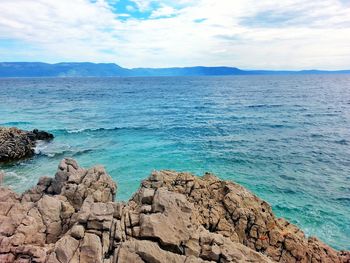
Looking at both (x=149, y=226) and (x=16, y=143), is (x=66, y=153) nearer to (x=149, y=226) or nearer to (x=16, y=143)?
(x=16, y=143)

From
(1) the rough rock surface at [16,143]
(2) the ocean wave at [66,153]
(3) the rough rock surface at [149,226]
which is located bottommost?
(2) the ocean wave at [66,153]

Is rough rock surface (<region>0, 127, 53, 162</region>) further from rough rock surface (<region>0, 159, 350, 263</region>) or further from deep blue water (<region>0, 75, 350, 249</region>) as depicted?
rough rock surface (<region>0, 159, 350, 263</region>)

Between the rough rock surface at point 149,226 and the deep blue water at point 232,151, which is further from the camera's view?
the deep blue water at point 232,151

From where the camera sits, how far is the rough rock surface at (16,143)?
4538 cm

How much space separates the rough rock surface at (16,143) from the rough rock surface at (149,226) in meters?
26.2

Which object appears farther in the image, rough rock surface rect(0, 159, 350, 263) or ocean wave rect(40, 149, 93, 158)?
ocean wave rect(40, 149, 93, 158)

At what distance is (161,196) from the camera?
16703 mm

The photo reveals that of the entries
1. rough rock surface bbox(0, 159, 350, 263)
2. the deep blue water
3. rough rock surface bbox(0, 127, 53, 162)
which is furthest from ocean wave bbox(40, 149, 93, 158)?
rough rock surface bbox(0, 159, 350, 263)

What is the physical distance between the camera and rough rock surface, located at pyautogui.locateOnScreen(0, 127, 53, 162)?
45.4 m

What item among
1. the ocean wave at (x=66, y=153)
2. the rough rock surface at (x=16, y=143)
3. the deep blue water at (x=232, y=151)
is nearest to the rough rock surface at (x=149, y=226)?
the deep blue water at (x=232, y=151)

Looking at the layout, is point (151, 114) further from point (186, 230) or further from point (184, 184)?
point (186, 230)

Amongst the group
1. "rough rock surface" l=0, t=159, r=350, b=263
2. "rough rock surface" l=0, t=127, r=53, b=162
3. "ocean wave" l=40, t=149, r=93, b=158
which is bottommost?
"ocean wave" l=40, t=149, r=93, b=158

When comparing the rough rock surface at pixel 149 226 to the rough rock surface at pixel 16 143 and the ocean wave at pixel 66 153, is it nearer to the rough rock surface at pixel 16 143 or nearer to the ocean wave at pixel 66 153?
the ocean wave at pixel 66 153

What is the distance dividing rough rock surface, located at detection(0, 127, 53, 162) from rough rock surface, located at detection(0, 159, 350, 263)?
26192 mm
